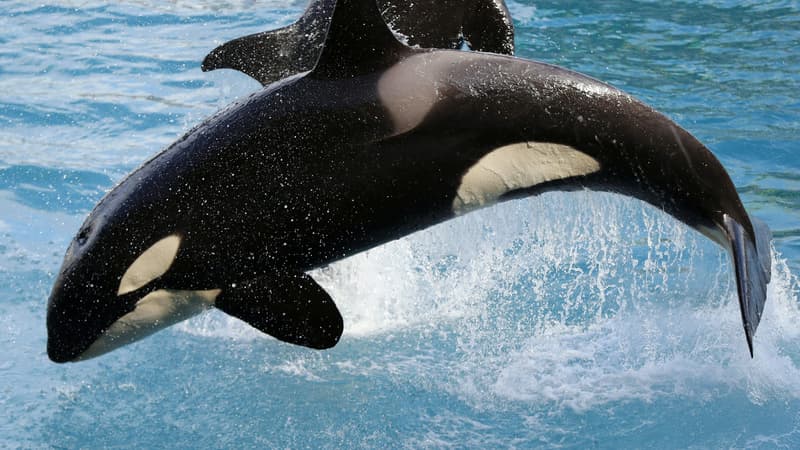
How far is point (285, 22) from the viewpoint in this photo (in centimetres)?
1591

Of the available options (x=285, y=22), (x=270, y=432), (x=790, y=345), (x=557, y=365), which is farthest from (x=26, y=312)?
(x=285, y=22)

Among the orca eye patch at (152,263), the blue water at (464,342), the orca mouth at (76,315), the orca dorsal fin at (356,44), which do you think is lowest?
the blue water at (464,342)

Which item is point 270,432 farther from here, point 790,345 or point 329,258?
point 790,345

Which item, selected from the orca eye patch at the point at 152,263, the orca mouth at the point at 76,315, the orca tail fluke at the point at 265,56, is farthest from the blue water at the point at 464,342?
the orca tail fluke at the point at 265,56

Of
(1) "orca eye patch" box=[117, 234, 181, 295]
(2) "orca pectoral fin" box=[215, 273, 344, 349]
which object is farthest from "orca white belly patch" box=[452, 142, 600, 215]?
(1) "orca eye patch" box=[117, 234, 181, 295]

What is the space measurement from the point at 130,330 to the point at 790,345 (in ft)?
15.1

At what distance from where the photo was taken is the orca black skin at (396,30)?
6.03 metres

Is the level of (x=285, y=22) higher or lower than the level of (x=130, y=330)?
lower

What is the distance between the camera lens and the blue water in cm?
621

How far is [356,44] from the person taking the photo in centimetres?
489

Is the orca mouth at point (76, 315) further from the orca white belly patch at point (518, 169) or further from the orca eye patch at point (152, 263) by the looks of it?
the orca white belly patch at point (518, 169)

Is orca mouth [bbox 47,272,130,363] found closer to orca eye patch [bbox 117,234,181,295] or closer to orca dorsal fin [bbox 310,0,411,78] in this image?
orca eye patch [bbox 117,234,181,295]

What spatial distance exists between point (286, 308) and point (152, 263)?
69 centimetres

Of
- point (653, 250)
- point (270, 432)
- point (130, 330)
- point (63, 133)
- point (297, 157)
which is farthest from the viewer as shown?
point (63, 133)
